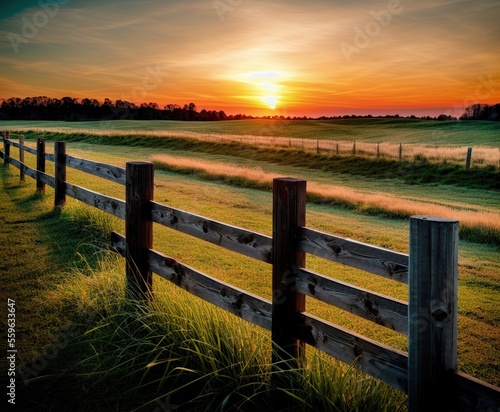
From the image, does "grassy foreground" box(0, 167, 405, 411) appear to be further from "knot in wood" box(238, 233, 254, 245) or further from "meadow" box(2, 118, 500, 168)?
"meadow" box(2, 118, 500, 168)

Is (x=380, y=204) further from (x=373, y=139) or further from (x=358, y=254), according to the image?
(x=373, y=139)

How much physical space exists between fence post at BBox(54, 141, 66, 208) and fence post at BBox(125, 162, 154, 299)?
5.90 metres

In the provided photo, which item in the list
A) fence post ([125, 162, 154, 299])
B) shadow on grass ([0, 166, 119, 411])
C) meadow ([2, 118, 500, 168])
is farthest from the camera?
meadow ([2, 118, 500, 168])

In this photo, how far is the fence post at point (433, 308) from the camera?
2.42m

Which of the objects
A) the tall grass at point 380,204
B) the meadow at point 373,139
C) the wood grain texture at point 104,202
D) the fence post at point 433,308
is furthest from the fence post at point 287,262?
the meadow at point 373,139

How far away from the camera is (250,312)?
371cm

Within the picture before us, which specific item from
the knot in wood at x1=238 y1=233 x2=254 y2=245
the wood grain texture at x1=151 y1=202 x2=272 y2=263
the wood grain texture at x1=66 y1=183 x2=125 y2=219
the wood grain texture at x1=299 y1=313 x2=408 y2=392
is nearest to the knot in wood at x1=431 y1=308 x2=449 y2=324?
the wood grain texture at x1=299 y1=313 x2=408 y2=392

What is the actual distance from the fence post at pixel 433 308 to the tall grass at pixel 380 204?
1034cm

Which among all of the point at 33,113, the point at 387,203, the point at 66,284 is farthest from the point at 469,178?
the point at 33,113

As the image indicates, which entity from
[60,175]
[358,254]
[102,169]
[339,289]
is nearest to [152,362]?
[339,289]

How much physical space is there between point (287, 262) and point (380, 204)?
1266cm

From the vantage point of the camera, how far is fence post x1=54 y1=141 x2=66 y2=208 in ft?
33.6

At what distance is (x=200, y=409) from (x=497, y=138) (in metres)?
67.3

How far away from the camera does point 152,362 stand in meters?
3.54
